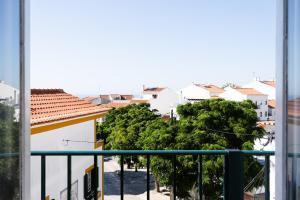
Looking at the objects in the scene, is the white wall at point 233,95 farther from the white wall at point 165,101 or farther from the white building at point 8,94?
the white building at point 8,94

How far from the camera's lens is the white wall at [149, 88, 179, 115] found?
114 ft

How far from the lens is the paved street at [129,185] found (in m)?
16.8

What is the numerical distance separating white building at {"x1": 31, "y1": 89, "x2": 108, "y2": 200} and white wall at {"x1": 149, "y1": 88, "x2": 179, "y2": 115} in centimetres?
2362

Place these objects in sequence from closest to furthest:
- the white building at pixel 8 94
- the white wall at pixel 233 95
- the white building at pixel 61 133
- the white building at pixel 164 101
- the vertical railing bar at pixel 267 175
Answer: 1. the white building at pixel 8 94
2. the vertical railing bar at pixel 267 175
3. the white building at pixel 61 133
4. the white wall at pixel 233 95
5. the white building at pixel 164 101

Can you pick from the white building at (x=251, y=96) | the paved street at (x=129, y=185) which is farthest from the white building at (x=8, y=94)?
the white building at (x=251, y=96)

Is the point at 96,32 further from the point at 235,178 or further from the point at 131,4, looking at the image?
the point at 235,178

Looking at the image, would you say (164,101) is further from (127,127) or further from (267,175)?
(267,175)

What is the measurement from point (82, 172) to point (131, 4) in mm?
9117

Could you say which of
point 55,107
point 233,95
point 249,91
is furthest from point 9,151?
point 249,91

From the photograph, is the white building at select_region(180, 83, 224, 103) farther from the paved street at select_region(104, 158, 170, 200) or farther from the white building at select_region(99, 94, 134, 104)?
the white building at select_region(99, 94, 134, 104)

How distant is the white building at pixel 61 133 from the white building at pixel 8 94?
4386 millimetres

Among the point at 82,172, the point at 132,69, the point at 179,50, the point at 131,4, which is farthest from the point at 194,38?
the point at 82,172

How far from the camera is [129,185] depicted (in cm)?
1936

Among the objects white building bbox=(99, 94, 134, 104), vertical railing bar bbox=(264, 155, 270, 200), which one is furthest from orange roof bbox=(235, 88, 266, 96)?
vertical railing bar bbox=(264, 155, 270, 200)
